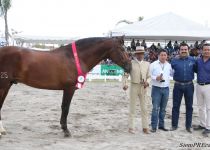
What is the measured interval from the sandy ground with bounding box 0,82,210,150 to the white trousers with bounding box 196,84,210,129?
0.29 metres

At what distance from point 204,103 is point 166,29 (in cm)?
1174

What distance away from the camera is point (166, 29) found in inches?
739

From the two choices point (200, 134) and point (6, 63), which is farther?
point (200, 134)

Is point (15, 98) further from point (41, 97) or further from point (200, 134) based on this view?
point (200, 134)

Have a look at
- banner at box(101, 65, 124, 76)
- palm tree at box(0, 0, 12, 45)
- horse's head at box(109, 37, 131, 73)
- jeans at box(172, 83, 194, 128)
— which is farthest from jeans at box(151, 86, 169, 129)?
palm tree at box(0, 0, 12, 45)

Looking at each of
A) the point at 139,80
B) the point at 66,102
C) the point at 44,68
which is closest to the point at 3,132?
the point at 66,102

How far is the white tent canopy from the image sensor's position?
18.6m

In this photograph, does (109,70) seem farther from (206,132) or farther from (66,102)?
(66,102)

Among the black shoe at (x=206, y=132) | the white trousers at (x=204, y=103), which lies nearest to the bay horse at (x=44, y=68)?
the white trousers at (x=204, y=103)

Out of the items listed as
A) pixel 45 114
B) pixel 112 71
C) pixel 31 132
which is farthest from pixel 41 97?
pixel 112 71

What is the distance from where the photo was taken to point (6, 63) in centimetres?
665

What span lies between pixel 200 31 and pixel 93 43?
13.0 meters

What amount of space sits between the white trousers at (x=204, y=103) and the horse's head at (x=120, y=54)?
1544 mm

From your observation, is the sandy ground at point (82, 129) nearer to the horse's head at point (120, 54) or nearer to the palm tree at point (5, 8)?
the horse's head at point (120, 54)
